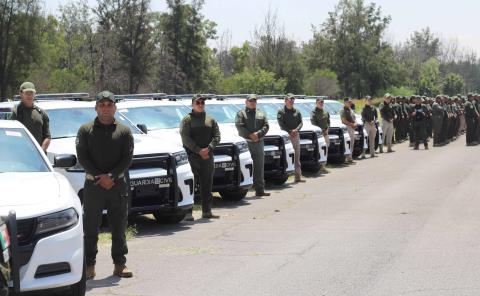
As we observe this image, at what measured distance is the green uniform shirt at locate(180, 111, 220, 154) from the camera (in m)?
11.4

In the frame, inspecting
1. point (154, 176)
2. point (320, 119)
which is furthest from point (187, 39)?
point (154, 176)

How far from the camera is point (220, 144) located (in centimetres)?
1277

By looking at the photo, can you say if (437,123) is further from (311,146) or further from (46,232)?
(46,232)

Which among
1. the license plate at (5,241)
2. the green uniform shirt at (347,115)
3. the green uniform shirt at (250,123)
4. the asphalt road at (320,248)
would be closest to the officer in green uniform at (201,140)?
the asphalt road at (320,248)

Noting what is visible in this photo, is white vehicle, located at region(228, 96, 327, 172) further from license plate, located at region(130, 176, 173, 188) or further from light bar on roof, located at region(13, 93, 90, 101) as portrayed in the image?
license plate, located at region(130, 176, 173, 188)

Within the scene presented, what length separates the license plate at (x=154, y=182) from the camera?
9867mm

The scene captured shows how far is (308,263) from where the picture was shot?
781 cm

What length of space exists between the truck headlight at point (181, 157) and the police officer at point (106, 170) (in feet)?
9.31

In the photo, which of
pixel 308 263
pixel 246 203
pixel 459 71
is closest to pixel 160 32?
pixel 246 203

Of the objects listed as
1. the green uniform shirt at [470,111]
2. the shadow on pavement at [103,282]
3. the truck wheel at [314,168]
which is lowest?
the shadow on pavement at [103,282]

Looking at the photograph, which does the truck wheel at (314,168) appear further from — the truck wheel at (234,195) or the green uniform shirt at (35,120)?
the green uniform shirt at (35,120)

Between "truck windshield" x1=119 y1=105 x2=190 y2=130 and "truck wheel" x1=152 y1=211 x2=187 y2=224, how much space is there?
258cm

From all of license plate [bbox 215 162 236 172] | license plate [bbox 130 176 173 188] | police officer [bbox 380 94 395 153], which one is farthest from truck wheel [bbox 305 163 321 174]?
license plate [bbox 130 176 173 188]

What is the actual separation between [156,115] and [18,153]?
6.75 metres
